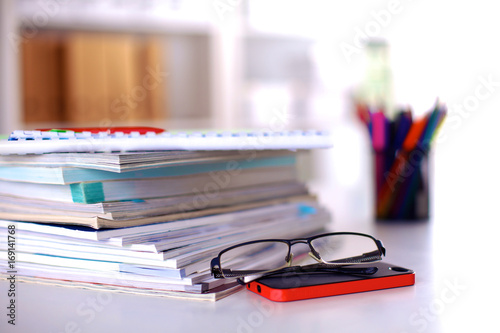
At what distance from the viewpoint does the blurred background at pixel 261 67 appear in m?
2.67

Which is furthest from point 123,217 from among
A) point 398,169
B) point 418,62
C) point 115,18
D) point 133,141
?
point 418,62

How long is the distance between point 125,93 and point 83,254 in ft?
7.49

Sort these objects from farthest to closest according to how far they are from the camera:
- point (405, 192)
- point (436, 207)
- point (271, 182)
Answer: point (436, 207) → point (405, 192) → point (271, 182)

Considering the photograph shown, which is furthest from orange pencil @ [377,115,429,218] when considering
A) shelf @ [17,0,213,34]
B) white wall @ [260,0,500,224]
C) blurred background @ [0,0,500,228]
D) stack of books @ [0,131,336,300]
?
shelf @ [17,0,213,34]

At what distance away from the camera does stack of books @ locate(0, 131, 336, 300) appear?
0.57m

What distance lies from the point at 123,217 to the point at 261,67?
9.99 ft

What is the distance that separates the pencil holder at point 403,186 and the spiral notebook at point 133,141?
0.40m

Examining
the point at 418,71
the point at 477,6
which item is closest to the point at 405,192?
the point at 477,6

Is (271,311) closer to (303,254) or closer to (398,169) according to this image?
(303,254)

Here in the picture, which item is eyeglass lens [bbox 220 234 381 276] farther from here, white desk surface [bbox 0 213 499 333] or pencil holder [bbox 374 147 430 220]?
pencil holder [bbox 374 147 430 220]

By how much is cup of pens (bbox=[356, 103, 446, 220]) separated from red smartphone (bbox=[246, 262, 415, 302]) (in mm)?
477

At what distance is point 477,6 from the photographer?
10.8 feet

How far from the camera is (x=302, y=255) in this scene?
631mm

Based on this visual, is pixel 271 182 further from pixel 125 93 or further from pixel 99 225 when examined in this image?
pixel 125 93
